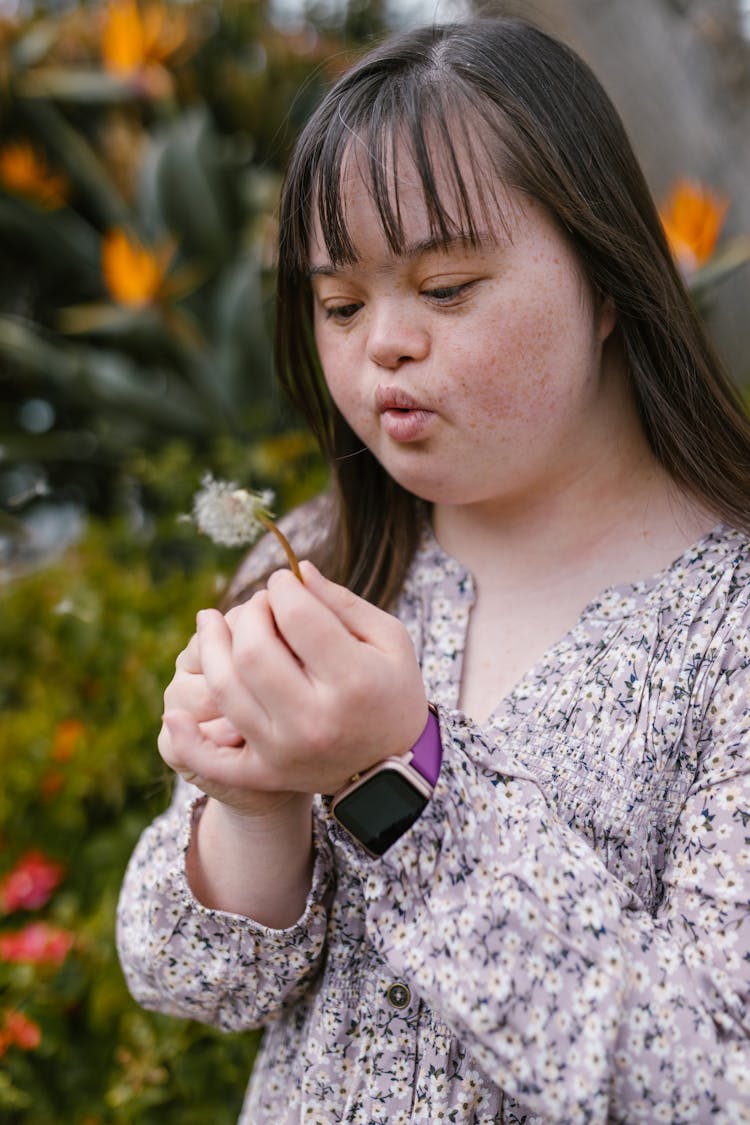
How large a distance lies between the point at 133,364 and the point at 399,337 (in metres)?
1.98

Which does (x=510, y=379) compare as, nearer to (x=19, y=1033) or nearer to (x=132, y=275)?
(x=19, y=1033)

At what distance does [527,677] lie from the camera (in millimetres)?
1083

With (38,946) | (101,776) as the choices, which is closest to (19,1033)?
(38,946)

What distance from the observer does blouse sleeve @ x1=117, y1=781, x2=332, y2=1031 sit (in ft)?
3.52

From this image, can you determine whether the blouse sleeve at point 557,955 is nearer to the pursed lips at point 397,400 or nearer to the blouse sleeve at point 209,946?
the blouse sleeve at point 209,946

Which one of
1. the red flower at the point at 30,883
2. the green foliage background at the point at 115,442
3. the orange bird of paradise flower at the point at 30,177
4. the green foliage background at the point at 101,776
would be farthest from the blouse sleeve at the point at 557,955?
the orange bird of paradise flower at the point at 30,177

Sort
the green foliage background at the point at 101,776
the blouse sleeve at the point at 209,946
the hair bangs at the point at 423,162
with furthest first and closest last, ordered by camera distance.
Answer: the green foliage background at the point at 101,776
the blouse sleeve at the point at 209,946
the hair bangs at the point at 423,162

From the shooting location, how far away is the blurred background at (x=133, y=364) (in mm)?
1666

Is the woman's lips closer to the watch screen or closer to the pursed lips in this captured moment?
the pursed lips

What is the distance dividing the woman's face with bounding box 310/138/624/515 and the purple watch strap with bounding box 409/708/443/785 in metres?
0.29

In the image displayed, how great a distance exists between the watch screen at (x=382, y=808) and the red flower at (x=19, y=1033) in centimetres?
102

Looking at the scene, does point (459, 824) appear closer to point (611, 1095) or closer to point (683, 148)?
point (611, 1095)

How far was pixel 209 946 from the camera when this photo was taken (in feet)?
3.59

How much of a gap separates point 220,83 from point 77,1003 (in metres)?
2.68
